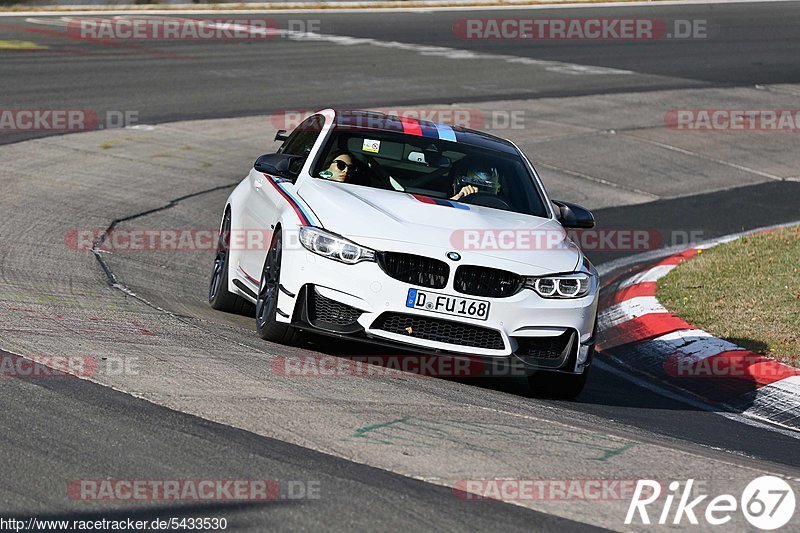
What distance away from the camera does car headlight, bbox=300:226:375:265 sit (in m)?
7.45

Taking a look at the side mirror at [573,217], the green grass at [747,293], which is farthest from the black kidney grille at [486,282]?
the green grass at [747,293]

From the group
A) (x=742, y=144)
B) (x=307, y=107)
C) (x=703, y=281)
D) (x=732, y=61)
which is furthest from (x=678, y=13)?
(x=703, y=281)

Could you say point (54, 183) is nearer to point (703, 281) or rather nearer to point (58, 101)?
point (58, 101)

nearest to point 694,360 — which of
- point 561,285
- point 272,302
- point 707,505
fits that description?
point 561,285

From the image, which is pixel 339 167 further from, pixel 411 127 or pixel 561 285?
pixel 561 285

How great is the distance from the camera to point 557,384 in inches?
313

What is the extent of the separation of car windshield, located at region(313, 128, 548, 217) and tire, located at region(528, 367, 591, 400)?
1235 mm

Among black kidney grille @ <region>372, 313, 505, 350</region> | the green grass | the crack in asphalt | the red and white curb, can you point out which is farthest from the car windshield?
the green grass

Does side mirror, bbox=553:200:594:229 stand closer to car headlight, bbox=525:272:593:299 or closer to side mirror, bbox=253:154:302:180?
car headlight, bbox=525:272:593:299

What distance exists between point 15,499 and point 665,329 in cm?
650

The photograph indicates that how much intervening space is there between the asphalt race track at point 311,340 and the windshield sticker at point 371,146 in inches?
56.8

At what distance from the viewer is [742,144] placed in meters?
19.8

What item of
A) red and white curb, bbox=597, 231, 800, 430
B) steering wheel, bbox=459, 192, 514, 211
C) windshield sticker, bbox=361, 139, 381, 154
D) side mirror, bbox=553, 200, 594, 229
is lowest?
red and white curb, bbox=597, 231, 800, 430

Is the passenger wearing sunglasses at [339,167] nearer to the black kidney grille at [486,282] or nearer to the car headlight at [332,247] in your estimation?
the car headlight at [332,247]
